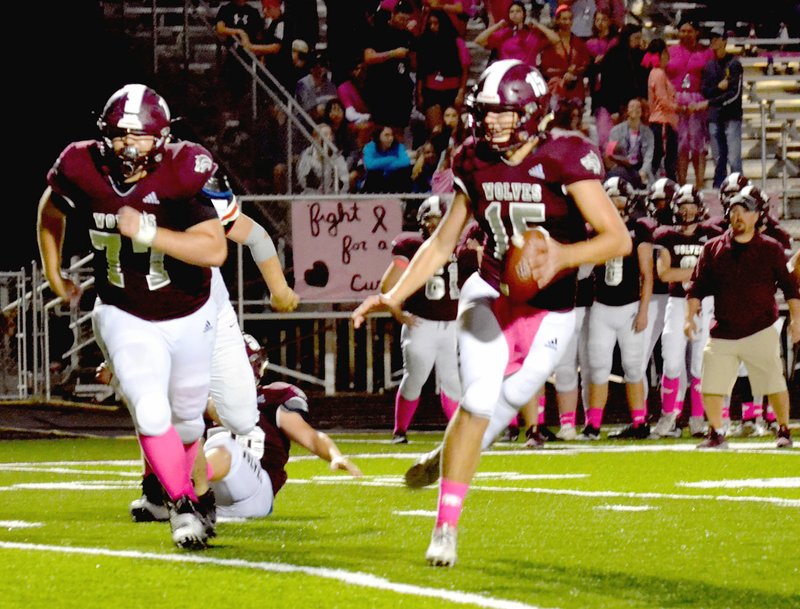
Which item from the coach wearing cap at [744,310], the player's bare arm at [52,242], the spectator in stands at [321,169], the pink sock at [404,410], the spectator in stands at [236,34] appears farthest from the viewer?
the spectator in stands at [236,34]

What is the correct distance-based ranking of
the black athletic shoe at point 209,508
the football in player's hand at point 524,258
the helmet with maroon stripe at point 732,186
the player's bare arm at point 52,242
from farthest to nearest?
the helmet with maroon stripe at point 732,186 → the player's bare arm at point 52,242 → the black athletic shoe at point 209,508 → the football in player's hand at point 524,258

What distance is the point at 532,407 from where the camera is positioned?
454 inches

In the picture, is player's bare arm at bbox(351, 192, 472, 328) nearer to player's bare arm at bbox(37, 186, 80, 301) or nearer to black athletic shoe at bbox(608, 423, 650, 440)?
player's bare arm at bbox(37, 186, 80, 301)

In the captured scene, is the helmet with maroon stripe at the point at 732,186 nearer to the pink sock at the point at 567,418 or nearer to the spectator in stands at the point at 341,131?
the pink sock at the point at 567,418

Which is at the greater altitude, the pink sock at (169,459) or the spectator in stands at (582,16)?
the spectator in stands at (582,16)

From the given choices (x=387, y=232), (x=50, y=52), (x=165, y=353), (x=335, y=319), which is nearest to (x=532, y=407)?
(x=387, y=232)

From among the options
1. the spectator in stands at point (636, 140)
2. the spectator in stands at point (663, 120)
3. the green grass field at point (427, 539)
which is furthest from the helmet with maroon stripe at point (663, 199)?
the spectator in stands at point (663, 120)

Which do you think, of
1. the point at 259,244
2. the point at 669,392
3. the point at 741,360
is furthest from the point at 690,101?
the point at 259,244

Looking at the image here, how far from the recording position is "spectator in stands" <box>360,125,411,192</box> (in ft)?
51.1

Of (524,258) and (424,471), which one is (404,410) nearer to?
(424,471)

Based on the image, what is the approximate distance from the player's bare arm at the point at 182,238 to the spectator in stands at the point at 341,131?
1028 cm

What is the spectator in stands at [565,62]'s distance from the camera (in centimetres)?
1705

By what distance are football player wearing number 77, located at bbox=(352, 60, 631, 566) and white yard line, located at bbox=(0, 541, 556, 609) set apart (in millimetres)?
504

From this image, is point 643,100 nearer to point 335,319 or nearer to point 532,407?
point 335,319
